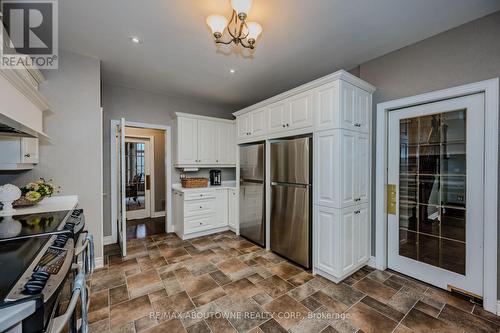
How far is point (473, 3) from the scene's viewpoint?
1.84 metres

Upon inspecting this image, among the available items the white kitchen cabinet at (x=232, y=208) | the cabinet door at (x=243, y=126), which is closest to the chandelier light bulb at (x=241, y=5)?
Answer: the cabinet door at (x=243, y=126)

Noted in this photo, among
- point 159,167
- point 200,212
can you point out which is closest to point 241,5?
point 200,212

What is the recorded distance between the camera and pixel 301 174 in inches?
109

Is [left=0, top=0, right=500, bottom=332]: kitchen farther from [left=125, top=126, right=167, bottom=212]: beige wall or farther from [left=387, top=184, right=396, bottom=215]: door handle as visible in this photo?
[left=125, top=126, right=167, bottom=212]: beige wall

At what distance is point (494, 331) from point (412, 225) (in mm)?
1074

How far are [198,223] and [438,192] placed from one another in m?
3.50

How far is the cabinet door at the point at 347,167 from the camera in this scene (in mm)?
2410

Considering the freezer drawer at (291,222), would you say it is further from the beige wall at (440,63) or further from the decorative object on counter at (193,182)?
the decorative object on counter at (193,182)

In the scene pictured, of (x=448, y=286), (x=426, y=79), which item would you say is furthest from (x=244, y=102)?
(x=448, y=286)

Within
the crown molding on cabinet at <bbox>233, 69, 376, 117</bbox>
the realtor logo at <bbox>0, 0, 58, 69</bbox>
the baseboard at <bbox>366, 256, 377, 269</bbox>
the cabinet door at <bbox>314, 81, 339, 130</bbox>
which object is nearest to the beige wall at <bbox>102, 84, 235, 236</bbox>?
the realtor logo at <bbox>0, 0, 58, 69</bbox>

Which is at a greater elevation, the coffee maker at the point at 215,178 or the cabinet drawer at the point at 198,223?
the coffee maker at the point at 215,178

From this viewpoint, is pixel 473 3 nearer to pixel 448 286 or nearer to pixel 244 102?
pixel 448 286

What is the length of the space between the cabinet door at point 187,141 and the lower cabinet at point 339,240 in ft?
8.49

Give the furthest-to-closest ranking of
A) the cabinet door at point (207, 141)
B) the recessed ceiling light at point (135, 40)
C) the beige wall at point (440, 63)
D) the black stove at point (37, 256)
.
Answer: the cabinet door at point (207, 141) → the recessed ceiling light at point (135, 40) → the beige wall at point (440, 63) → the black stove at point (37, 256)
